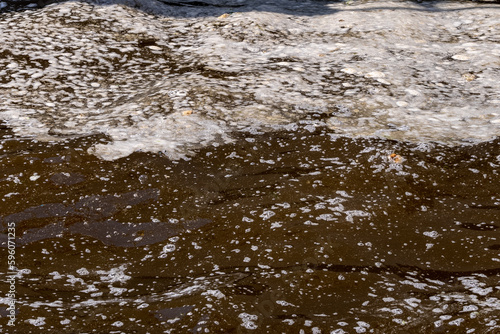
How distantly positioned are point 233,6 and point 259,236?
16.7 ft

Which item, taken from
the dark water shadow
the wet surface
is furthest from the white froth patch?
the dark water shadow

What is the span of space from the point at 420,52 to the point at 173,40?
2.88m

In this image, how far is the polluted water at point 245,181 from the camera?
2723 mm

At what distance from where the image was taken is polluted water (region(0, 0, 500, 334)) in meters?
2.72

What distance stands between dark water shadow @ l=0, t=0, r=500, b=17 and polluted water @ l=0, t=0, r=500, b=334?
2.34ft

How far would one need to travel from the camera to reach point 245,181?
377 centimetres

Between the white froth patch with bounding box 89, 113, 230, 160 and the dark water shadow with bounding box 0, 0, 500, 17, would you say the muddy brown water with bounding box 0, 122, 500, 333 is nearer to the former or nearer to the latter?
the white froth patch with bounding box 89, 113, 230, 160

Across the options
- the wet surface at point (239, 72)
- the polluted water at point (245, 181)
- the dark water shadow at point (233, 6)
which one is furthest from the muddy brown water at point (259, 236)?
the dark water shadow at point (233, 6)

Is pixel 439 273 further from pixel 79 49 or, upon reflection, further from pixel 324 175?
pixel 79 49

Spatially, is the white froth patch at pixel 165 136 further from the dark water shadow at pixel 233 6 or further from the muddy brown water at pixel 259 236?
the dark water shadow at pixel 233 6

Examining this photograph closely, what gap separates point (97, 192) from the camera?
11.8 feet

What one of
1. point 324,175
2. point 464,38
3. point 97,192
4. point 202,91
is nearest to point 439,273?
point 324,175

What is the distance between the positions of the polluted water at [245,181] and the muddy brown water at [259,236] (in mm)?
12

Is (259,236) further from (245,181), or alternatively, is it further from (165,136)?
(165,136)
